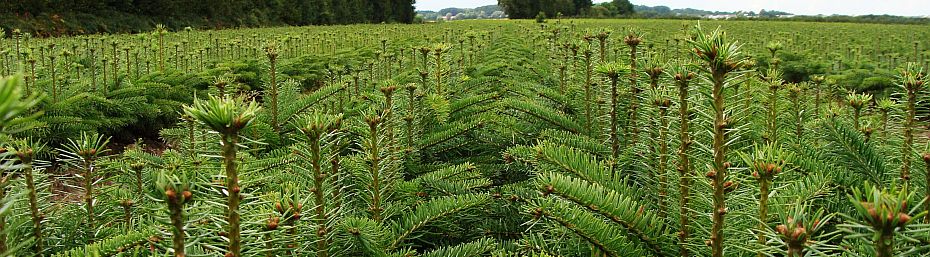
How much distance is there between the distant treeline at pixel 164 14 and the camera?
2152 centimetres

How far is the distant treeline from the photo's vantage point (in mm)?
21516

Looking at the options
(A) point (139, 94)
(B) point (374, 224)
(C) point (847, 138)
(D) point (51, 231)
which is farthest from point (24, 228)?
(A) point (139, 94)

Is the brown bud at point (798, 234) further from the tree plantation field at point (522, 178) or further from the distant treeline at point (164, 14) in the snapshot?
the distant treeline at point (164, 14)

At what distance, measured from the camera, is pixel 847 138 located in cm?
136

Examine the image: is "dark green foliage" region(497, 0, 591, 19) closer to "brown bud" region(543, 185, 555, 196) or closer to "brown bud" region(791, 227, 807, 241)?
"brown bud" region(543, 185, 555, 196)

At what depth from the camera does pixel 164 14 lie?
89.7 ft

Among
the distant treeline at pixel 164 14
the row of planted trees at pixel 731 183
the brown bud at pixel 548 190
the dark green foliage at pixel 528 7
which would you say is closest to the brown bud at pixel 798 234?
the row of planted trees at pixel 731 183

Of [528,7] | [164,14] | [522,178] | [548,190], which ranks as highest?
[528,7]

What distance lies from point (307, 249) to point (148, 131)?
5.46 m

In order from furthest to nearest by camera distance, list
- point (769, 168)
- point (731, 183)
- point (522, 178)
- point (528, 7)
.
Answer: point (528, 7) → point (522, 178) → point (731, 183) → point (769, 168)

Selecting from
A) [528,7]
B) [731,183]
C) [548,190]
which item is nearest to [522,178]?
[548,190]

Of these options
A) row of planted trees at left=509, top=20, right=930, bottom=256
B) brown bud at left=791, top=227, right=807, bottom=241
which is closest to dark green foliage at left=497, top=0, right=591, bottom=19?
row of planted trees at left=509, top=20, right=930, bottom=256

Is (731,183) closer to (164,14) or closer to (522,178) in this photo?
(522,178)

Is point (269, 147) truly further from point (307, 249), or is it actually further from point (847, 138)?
point (847, 138)
